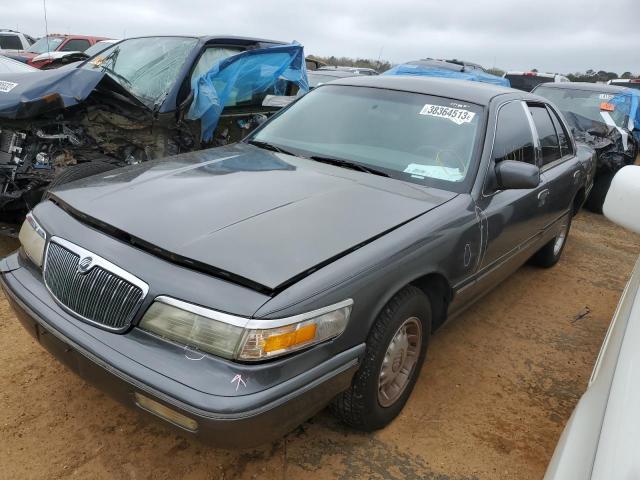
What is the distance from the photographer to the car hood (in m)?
1.97

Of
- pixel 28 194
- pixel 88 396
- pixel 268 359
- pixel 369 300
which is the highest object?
pixel 369 300

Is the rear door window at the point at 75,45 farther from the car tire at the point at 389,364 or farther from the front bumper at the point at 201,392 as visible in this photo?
the car tire at the point at 389,364

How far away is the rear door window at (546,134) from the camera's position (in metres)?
3.87

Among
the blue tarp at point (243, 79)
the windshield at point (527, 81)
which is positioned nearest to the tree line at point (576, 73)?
the windshield at point (527, 81)

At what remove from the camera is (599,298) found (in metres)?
4.54

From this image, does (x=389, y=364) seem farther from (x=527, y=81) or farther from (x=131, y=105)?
(x=527, y=81)

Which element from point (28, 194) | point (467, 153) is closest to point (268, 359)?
point (467, 153)

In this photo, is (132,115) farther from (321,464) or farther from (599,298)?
(599,298)

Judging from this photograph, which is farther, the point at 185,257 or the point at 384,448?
the point at 384,448

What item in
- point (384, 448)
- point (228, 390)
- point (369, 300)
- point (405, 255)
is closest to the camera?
point (228, 390)

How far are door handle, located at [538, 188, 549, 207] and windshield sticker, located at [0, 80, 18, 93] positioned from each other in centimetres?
410

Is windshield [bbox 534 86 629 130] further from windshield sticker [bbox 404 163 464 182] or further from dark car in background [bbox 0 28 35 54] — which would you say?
dark car in background [bbox 0 28 35 54]

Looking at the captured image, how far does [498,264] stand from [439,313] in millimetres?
680

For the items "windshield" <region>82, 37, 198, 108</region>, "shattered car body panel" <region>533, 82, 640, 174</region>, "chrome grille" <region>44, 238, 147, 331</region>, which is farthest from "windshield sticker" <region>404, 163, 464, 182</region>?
"shattered car body panel" <region>533, 82, 640, 174</region>
